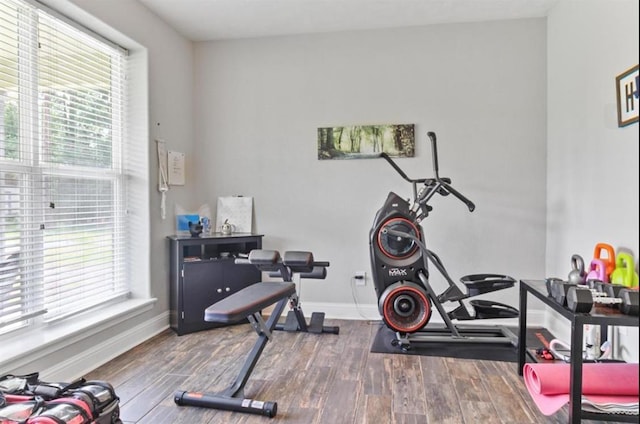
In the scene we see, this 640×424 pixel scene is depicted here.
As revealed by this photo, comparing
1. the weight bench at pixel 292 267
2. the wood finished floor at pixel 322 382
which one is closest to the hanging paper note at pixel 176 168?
the weight bench at pixel 292 267

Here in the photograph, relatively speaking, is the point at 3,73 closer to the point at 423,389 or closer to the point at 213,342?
the point at 213,342

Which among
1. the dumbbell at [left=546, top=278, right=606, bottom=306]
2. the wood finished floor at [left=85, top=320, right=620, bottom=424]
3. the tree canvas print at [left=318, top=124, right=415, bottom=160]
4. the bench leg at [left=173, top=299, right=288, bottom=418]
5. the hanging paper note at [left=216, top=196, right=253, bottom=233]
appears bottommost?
the wood finished floor at [left=85, top=320, right=620, bottom=424]

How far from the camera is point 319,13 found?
3422 mm

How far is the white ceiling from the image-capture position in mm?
3248

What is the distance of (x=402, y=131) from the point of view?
370 cm

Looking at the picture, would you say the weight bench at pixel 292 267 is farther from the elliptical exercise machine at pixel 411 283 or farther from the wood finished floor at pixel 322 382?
the elliptical exercise machine at pixel 411 283

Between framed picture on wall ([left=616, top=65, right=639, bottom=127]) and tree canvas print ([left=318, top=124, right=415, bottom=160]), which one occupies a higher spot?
tree canvas print ([left=318, top=124, right=415, bottom=160])

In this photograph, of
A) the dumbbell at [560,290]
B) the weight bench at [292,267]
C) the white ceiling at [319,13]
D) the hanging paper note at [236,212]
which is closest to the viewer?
the dumbbell at [560,290]

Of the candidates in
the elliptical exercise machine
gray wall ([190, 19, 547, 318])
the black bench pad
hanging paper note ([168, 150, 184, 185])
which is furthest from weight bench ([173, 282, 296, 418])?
hanging paper note ([168, 150, 184, 185])

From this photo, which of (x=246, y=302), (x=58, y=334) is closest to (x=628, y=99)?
(x=246, y=302)

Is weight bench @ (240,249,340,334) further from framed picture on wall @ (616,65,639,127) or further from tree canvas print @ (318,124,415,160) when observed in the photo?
framed picture on wall @ (616,65,639,127)

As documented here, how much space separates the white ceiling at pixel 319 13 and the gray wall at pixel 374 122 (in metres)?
0.11

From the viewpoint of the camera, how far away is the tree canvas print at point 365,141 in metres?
3.69

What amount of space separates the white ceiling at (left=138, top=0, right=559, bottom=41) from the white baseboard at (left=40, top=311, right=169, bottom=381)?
101 inches
